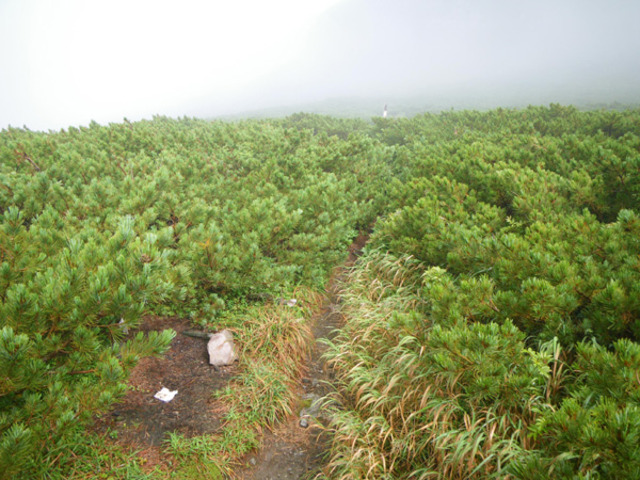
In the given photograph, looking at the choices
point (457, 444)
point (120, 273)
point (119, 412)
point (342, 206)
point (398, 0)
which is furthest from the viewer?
point (398, 0)

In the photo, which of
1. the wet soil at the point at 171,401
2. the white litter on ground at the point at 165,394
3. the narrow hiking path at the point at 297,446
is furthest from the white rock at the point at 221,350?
the narrow hiking path at the point at 297,446

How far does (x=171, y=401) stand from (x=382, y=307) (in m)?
2.73

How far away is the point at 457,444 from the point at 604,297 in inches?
56.9

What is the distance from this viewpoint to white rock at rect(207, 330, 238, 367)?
378 cm

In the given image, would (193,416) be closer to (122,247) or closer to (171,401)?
(171,401)

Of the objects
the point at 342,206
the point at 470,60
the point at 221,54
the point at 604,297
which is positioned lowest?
the point at 342,206

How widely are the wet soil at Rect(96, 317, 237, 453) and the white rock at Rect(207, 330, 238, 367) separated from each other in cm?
8

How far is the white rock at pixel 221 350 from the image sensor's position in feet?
12.4

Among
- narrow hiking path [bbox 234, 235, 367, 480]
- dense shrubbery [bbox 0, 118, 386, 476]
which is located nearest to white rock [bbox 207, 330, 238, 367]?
dense shrubbery [bbox 0, 118, 386, 476]

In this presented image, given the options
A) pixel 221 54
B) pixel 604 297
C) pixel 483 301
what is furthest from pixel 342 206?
pixel 221 54

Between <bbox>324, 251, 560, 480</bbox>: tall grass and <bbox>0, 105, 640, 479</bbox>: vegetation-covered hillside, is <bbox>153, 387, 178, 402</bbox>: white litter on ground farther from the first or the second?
<bbox>324, 251, 560, 480</bbox>: tall grass

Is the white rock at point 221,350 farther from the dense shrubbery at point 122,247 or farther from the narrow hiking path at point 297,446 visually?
the narrow hiking path at point 297,446

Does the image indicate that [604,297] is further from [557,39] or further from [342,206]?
[557,39]

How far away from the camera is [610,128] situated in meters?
8.24
